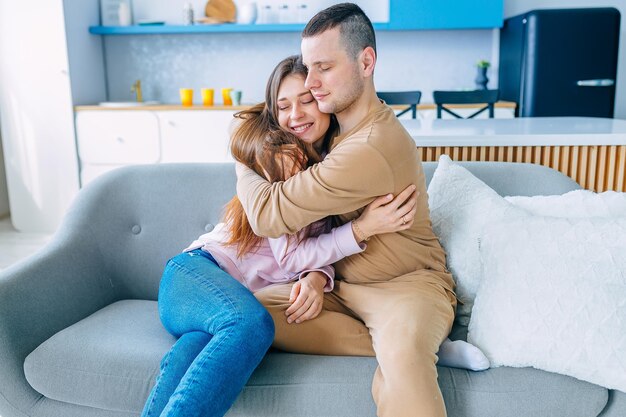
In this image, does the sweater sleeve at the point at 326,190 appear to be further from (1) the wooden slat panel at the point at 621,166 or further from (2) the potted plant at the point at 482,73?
(2) the potted plant at the point at 482,73

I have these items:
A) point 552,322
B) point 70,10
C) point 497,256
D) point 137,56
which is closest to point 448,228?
point 497,256

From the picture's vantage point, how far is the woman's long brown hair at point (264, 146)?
4.81 feet

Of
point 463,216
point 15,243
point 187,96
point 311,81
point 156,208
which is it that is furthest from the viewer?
point 187,96

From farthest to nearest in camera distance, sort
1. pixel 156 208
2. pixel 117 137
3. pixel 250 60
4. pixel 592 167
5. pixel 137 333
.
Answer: pixel 250 60 → pixel 117 137 → pixel 592 167 → pixel 156 208 → pixel 137 333

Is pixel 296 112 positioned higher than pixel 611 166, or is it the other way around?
pixel 296 112

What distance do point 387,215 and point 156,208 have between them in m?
0.85

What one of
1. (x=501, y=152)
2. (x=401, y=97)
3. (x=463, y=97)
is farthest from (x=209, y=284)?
(x=463, y=97)

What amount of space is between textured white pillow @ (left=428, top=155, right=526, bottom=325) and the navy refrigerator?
2772mm

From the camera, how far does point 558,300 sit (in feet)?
4.23

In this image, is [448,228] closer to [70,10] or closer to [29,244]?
[29,244]

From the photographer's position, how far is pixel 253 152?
151cm

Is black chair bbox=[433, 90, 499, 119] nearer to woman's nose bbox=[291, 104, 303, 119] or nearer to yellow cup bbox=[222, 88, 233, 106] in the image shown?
yellow cup bbox=[222, 88, 233, 106]

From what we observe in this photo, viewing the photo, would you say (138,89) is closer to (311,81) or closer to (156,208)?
(156,208)

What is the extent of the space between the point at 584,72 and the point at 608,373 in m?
3.47
